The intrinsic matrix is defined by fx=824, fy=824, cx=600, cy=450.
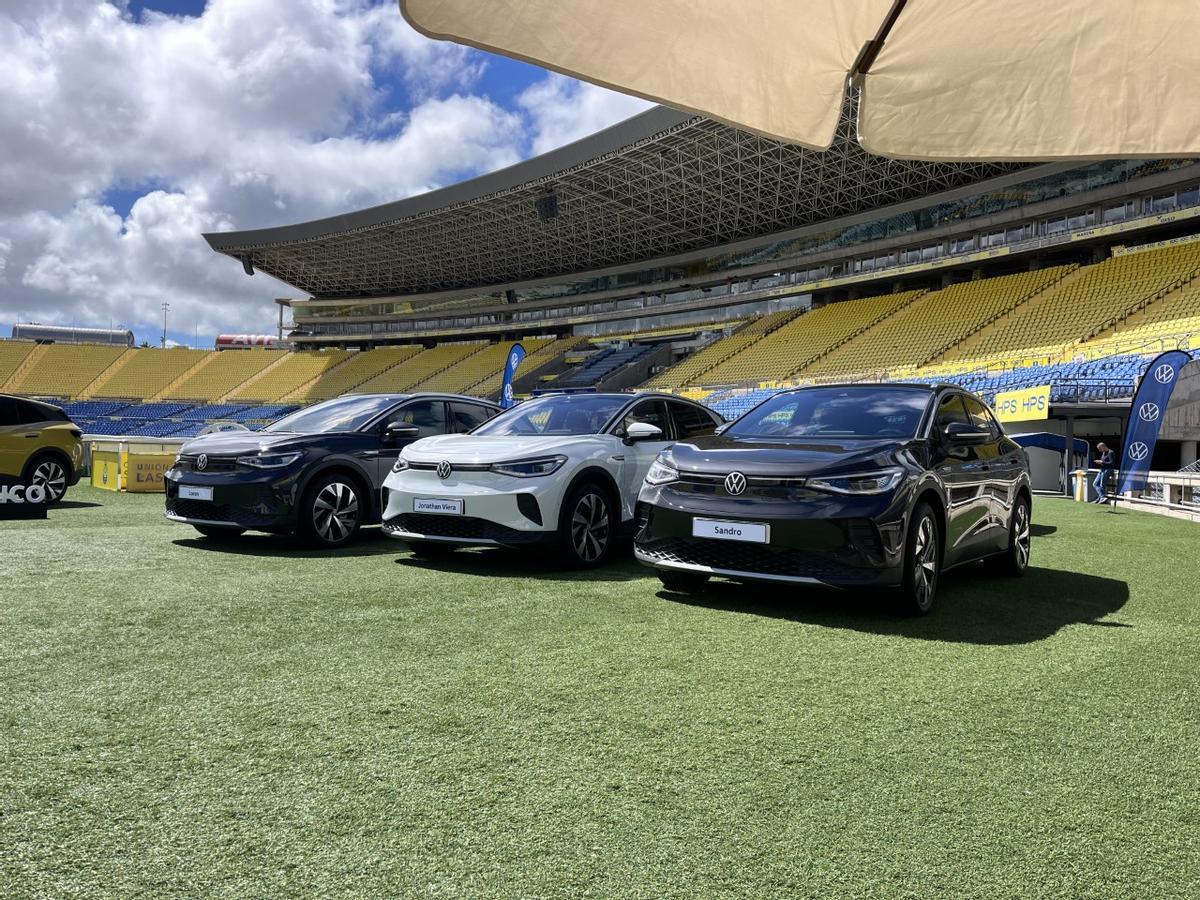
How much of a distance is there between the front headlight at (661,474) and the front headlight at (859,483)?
3.07 feet

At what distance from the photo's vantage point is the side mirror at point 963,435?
18.1ft

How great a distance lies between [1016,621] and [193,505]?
6565 millimetres

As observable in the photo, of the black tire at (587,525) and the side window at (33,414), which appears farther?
the side window at (33,414)

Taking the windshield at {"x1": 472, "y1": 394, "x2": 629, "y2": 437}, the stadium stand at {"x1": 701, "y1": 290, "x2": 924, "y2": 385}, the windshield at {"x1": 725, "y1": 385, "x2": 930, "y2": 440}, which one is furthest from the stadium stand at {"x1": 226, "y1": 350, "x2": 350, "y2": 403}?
the windshield at {"x1": 725, "y1": 385, "x2": 930, "y2": 440}

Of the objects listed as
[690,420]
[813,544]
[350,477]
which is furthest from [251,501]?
[813,544]

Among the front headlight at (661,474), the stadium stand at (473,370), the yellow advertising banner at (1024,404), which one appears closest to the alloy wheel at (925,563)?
the front headlight at (661,474)

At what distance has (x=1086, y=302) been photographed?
2717cm

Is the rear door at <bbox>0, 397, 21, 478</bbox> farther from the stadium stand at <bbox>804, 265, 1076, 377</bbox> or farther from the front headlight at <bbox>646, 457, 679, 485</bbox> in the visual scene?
the stadium stand at <bbox>804, 265, 1076, 377</bbox>

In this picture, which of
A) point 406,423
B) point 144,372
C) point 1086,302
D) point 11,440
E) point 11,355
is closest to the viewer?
point 406,423

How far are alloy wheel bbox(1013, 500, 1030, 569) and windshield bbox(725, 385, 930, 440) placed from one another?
1555 millimetres

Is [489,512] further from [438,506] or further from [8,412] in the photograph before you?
[8,412]

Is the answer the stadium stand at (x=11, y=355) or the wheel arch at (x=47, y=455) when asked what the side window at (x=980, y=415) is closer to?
the wheel arch at (x=47, y=455)

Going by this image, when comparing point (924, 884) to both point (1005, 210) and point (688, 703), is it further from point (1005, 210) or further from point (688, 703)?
point (1005, 210)

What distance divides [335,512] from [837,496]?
4.67 meters
